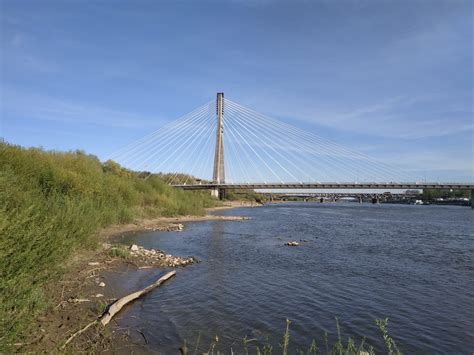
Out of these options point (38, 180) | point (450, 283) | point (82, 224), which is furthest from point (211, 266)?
point (38, 180)

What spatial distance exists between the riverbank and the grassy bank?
49cm

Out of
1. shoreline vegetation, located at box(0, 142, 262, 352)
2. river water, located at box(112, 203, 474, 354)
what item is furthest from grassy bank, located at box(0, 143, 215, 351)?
river water, located at box(112, 203, 474, 354)

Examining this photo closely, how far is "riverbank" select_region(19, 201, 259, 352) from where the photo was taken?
716 centimetres

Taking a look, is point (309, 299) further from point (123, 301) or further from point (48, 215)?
point (48, 215)

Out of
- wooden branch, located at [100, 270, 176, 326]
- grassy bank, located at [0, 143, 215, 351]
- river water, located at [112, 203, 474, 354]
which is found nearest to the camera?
grassy bank, located at [0, 143, 215, 351]

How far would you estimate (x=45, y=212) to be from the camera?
11680 millimetres

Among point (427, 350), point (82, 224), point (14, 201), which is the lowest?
point (427, 350)

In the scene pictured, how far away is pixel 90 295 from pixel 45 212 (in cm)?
324

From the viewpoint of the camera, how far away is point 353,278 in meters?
14.7

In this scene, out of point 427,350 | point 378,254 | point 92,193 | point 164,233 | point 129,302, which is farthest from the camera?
point 164,233

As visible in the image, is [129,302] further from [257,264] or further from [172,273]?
[257,264]

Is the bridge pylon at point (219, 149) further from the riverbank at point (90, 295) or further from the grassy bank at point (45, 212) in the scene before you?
the riverbank at point (90, 295)

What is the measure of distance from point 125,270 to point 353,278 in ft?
Result: 28.8

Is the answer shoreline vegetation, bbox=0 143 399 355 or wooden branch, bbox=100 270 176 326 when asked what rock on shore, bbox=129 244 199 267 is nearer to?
shoreline vegetation, bbox=0 143 399 355
